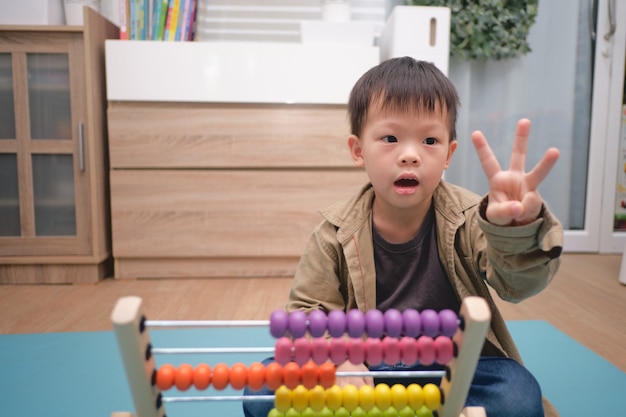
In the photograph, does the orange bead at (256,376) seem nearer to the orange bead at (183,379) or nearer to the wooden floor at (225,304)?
the orange bead at (183,379)

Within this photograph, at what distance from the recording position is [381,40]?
2.26 m

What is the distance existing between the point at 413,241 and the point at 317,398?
35 cm

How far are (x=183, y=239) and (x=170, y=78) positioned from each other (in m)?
0.63

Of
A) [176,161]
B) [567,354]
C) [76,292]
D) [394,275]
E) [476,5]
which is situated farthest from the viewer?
[476,5]

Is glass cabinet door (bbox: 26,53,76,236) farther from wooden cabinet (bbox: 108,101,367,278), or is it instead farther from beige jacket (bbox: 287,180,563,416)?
beige jacket (bbox: 287,180,563,416)

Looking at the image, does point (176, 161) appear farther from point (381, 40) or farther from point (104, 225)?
point (381, 40)

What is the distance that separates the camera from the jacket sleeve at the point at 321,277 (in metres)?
0.87

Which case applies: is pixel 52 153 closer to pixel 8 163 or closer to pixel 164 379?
pixel 8 163

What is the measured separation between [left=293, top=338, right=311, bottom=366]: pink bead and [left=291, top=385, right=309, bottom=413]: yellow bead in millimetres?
51

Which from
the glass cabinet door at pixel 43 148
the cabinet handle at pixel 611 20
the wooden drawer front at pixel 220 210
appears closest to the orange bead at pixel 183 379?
the wooden drawer front at pixel 220 210

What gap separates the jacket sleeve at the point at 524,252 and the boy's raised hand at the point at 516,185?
0.05ft

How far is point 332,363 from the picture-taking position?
64 cm

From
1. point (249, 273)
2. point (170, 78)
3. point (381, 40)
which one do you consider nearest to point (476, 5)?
point (381, 40)

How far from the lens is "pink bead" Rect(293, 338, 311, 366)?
0.60 metres
